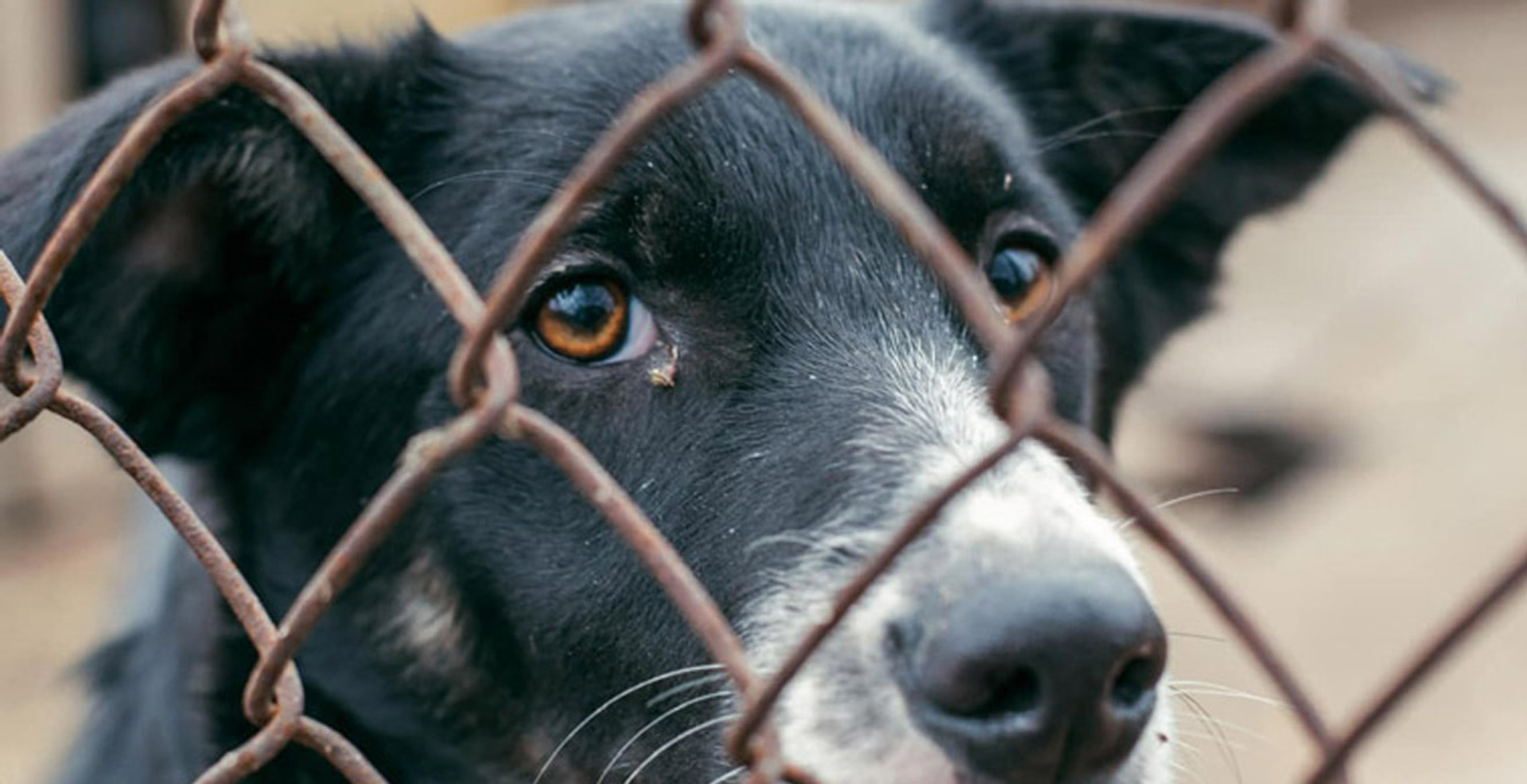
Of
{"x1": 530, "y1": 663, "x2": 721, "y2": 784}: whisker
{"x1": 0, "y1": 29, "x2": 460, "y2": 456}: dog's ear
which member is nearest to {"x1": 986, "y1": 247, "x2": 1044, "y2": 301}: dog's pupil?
{"x1": 530, "y1": 663, "x2": 721, "y2": 784}: whisker

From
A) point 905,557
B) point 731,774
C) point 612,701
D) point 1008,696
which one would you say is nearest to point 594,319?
point 612,701

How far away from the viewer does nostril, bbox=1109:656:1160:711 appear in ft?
5.30

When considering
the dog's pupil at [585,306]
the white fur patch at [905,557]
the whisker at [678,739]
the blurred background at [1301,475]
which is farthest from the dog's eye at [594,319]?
the blurred background at [1301,475]

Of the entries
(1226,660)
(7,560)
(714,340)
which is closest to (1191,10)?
(714,340)

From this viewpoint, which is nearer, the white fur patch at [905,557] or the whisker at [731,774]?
the white fur patch at [905,557]

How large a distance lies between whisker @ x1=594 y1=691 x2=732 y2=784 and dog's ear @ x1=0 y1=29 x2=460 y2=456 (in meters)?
0.77

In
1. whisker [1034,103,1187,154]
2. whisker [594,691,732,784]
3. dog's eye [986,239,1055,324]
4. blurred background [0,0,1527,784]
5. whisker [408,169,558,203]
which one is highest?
whisker [408,169,558,203]

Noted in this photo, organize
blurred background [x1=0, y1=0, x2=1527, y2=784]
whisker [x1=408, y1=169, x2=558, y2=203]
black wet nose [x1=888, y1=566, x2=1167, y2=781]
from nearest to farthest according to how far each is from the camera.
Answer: black wet nose [x1=888, y1=566, x2=1167, y2=781], whisker [x1=408, y1=169, x2=558, y2=203], blurred background [x1=0, y1=0, x2=1527, y2=784]

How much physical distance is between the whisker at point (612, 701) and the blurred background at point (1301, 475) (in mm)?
1338

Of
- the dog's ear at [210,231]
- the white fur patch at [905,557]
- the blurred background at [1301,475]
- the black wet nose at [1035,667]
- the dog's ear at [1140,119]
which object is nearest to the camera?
the black wet nose at [1035,667]

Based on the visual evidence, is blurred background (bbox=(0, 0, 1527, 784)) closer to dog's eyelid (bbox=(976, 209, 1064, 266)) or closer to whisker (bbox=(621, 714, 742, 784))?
dog's eyelid (bbox=(976, 209, 1064, 266))

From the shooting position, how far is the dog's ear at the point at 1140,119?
9.50ft

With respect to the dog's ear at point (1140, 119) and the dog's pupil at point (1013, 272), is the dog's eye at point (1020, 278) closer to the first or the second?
the dog's pupil at point (1013, 272)

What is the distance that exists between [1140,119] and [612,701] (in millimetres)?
1404
